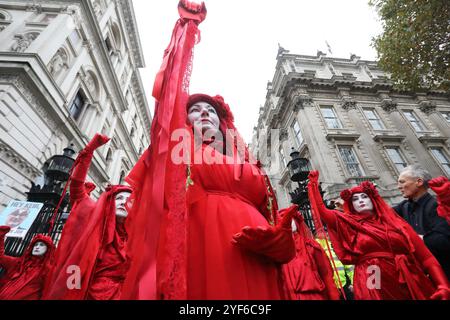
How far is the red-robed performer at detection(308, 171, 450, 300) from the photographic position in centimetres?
A: 196

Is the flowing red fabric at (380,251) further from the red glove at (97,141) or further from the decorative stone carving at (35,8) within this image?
the decorative stone carving at (35,8)

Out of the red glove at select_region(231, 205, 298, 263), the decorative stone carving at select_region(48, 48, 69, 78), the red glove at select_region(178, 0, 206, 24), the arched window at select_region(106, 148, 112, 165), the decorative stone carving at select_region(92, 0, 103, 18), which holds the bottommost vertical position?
the red glove at select_region(231, 205, 298, 263)

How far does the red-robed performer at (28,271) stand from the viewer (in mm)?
2557

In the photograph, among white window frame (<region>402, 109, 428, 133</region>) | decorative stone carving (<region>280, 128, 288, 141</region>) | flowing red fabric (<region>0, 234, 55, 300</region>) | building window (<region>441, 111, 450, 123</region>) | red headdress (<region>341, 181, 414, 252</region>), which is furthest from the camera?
decorative stone carving (<region>280, 128, 288, 141</region>)

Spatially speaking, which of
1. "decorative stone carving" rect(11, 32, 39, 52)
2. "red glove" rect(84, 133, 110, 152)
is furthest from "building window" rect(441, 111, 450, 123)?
"decorative stone carving" rect(11, 32, 39, 52)

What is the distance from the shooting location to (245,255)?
42.2 inches

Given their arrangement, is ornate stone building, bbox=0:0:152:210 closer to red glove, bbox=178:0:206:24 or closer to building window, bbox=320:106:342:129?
red glove, bbox=178:0:206:24

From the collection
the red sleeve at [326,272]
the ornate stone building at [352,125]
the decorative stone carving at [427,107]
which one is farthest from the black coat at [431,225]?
the decorative stone carving at [427,107]

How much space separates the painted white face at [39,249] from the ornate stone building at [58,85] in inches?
243

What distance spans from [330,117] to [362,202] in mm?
14640

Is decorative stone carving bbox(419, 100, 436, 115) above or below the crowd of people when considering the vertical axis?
above

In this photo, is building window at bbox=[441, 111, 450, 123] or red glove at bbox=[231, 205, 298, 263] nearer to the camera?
red glove at bbox=[231, 205, 298, 263]
